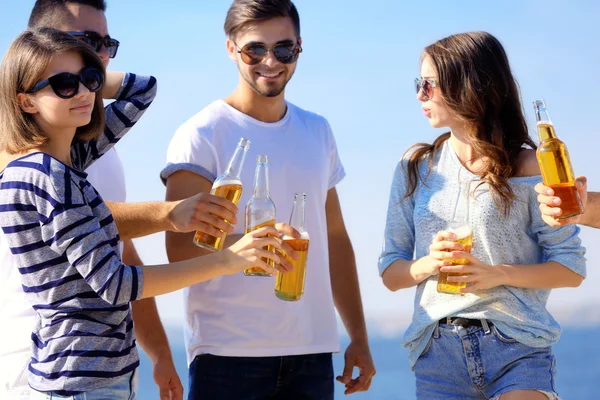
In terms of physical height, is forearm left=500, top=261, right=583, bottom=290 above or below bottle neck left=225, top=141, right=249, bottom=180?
below

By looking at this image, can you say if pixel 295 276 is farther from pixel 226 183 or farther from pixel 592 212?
pixel 592 212

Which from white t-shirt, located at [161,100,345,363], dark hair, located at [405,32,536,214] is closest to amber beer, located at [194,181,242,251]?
white t-shirt, located at [161,100,345,363]

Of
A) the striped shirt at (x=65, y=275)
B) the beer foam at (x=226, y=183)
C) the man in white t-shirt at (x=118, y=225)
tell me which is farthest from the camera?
the beer foam at (x=226, y=183)

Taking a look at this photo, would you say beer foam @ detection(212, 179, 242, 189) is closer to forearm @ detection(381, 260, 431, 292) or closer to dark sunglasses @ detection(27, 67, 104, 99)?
dark sunglasses @ detection(27, 67, 104, 99)

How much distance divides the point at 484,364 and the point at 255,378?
1.04 metres

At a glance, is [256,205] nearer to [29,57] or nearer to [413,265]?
[413,265]

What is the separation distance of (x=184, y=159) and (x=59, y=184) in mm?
1207

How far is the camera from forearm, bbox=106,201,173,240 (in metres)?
3.47

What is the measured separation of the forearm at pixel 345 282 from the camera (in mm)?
4508

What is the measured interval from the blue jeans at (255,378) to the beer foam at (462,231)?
3.30 ft

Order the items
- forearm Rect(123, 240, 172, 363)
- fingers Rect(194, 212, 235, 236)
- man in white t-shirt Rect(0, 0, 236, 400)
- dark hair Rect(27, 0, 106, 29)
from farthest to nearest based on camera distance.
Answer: dark hair Rect(27, 0, 106, 29) → forearm Rect(123, 240, 172, 363) → fingers Rect(194, 212, 235, 236) → man in white t-shirt Rect(0, 0, 236, 400)

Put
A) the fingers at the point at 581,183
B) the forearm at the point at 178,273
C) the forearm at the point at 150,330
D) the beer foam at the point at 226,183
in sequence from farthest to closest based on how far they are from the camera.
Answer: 1. the forearm at the point at 150,330
2. the beer foam at the point at 226,183
3. the fingers at the point at 581,183
4. the forearm at the point at 178,273

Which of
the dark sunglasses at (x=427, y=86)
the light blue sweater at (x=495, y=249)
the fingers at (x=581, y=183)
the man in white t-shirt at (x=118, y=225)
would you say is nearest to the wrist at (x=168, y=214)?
the man in white t-shirt at (x=118, y=225)

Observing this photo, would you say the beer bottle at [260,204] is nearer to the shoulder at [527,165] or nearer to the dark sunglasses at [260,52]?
the dark sunglasses at [260,52]
